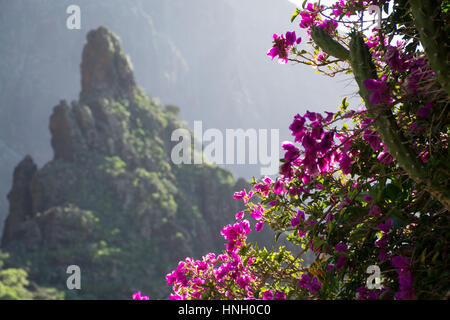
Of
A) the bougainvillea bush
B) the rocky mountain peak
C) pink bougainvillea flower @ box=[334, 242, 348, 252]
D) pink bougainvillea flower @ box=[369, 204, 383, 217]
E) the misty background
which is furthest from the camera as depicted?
the misty background

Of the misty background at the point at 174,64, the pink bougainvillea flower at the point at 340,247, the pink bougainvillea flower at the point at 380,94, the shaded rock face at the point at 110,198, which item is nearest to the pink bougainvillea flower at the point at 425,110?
the pink bougainvillea flower at the point at 380,94

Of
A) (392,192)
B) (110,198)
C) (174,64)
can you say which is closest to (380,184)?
(392,192)

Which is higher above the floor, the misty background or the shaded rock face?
the misty background

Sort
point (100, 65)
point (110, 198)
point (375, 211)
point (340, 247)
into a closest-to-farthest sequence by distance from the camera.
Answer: point (375, 211)
point (340, 247)
point (110, 198)
point (100, 65)

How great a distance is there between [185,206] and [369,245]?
2449 cm

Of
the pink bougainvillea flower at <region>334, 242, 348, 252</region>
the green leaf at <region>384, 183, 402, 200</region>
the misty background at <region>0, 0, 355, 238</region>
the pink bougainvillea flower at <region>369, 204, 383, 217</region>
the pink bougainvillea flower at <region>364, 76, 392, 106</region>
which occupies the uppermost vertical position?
the misty background at <region>0, 0, 355, 238</region>

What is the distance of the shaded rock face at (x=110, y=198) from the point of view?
65.9 ft

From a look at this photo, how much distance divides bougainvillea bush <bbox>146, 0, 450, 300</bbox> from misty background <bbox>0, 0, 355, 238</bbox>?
263 feet

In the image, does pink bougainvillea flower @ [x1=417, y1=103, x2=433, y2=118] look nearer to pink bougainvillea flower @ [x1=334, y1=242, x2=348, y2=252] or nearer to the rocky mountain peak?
pink bougainvillea flower @ [x1=334, y1=242, x2=348, y2=252]

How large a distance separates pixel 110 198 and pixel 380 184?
2342cm

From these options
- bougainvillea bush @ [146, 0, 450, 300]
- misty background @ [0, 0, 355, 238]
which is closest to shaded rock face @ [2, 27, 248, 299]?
bougainvillea bush @ [146, 0, 450, 300]

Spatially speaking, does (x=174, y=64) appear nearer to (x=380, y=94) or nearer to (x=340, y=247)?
(x=340, y=247)

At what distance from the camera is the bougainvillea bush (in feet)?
4.94

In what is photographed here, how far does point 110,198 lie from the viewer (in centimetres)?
2384
